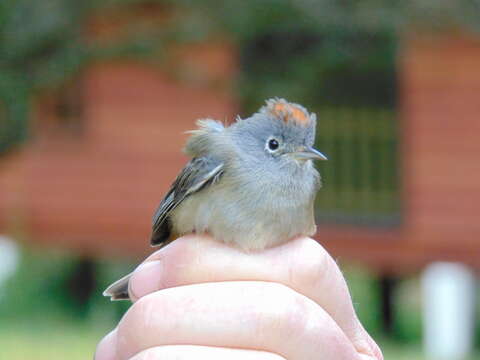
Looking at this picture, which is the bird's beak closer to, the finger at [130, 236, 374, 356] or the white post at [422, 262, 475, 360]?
the finger at [130, 236, 374, 356]

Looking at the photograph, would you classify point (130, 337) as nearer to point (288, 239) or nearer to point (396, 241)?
point (288, 239)

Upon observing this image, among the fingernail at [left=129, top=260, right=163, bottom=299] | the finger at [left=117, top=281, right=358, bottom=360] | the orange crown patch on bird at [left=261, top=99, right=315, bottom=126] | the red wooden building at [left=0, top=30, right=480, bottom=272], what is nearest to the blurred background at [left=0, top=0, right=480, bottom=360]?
the red wooden building at [left=0, top=30, right=480, bottom=272]

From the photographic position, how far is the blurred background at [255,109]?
13094mm

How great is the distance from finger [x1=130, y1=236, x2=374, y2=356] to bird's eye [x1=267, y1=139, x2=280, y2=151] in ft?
2.65

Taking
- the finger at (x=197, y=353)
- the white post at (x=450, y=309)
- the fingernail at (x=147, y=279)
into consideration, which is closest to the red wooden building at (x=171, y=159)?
the white post at (x=450, y=309)

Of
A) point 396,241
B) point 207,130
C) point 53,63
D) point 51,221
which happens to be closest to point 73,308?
point 51,221

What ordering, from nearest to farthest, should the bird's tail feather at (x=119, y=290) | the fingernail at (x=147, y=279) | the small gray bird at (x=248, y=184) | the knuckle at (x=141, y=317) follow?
the knuckle at (x=141, y=317)
the fingernail at (x=147, y=279)
the small gray bird at (x=248, y=184)
the bird's tail feather at (x=119, y=290)

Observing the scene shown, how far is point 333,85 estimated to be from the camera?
47.2 ft

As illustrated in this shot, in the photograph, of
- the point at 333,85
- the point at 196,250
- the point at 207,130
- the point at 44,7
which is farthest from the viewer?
the point at 333,85

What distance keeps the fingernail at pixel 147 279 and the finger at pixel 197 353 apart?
1.32ft

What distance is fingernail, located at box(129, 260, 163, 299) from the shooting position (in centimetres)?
263

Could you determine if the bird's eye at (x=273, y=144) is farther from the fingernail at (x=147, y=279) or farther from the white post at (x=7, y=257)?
the white post at (x=7, y=257)

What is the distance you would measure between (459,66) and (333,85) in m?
2.18

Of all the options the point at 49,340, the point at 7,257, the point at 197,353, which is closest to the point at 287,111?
the point at 197,353
